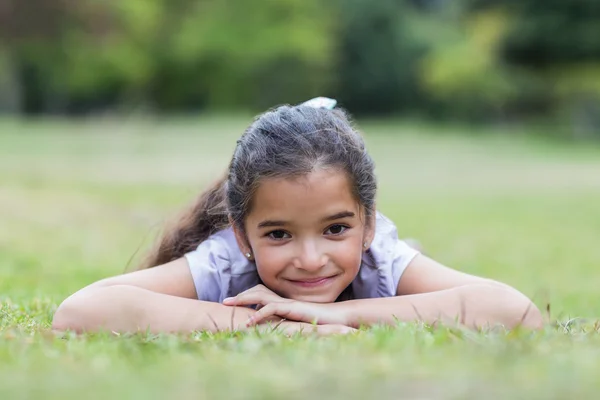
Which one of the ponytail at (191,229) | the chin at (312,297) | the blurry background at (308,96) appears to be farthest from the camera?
the blurry background at (308,96)

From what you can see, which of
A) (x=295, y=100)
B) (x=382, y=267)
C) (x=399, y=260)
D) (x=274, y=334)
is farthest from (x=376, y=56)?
(x=274, y=334)

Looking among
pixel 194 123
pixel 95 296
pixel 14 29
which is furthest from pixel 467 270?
pixel 14 29

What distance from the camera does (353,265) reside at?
4.18m

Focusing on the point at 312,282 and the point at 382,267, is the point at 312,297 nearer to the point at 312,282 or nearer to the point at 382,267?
the point at 312,282

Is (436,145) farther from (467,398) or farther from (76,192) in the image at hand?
(467,398)

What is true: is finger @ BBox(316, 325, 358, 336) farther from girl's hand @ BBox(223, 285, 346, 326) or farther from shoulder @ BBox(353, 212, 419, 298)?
shoulder @ BBox(353, 212, 419, 298)

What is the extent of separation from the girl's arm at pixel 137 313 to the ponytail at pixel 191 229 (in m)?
1.08

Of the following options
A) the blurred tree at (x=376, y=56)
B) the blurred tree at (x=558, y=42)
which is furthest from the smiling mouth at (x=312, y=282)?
the blurred tree at (x=376, y=56)

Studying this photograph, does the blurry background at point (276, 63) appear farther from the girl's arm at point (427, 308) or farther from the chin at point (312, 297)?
the chin at point (312, 297)

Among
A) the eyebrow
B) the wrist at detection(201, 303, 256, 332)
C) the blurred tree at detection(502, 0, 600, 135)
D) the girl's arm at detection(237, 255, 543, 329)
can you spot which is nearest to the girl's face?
the eyebrow

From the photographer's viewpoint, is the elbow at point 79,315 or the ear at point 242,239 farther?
the ear at point 242,239

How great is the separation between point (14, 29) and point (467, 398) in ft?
125

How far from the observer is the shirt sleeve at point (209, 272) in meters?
4.64

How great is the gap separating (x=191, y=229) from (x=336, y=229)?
1372 mm
